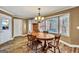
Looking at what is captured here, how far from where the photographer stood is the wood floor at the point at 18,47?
2.34 meters

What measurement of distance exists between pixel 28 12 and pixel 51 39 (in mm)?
805

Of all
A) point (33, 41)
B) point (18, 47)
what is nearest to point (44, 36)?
point (33, 41)

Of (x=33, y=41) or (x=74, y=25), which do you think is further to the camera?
(x=33, y=41)

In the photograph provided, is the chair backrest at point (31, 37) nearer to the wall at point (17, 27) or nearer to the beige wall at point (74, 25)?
the wall at point (17, 27)

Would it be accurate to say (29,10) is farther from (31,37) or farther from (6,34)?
(6,34)

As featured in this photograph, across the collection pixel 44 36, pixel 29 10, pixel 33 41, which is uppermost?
pixel 29 10

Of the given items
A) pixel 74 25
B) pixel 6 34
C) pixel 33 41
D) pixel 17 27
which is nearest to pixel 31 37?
pixel 33 41

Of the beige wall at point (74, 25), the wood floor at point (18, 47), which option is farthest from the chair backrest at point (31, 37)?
the beige wall at point (74, 25)

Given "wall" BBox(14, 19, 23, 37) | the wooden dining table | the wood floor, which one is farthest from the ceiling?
the wood floor

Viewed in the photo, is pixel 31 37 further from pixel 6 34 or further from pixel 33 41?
pixel 6 34

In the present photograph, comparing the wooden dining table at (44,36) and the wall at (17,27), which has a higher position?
the wall at (17,27)

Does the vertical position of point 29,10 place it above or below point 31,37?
above

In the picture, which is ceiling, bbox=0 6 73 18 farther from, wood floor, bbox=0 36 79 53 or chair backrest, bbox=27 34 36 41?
wood floor, bbox=0 36 79 53

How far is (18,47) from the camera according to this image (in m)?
2.39
